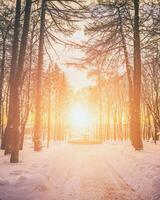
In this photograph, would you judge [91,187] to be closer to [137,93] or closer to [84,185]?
[84,185]

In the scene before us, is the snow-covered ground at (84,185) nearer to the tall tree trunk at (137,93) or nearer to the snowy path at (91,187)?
the snowy path at (91,187)

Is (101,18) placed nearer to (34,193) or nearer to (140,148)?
(140,148)

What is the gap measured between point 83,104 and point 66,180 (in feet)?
148

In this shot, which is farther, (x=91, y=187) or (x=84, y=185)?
(x=84, y=185)

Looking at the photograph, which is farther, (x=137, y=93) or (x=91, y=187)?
(x=137, y=93)

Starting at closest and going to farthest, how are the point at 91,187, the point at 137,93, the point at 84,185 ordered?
the point at 91,187
the point at 84,185
the point at 137,93

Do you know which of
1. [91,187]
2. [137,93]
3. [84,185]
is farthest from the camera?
[137,93]

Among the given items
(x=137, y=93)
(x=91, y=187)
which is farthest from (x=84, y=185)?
(x=137, y=93)

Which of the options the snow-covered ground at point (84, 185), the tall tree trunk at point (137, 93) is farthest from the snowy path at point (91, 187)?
the tall tree trunk at point (137, 93)

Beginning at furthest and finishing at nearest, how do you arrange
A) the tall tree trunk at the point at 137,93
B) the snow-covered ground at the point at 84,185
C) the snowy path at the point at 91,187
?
1. the tall tree trunk at the point at 137,93
2. the snowy path at the point at 91,187
3. the snow-covered ground at the point at 84,185

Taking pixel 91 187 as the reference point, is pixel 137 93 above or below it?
above

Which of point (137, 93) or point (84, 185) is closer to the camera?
point (84, 185)

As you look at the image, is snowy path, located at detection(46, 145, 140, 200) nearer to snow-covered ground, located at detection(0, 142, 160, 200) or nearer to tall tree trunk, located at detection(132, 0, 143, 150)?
snow-covered ground, located at detection(0, 142, 160, 200)

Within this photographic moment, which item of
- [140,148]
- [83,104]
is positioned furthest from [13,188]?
[83,104]
